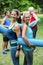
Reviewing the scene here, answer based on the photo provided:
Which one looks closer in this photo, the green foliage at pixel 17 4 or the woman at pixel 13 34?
the woman at pixel 13 34

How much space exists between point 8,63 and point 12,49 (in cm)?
219

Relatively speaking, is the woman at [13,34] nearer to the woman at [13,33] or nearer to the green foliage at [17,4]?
the woman at [13,33]

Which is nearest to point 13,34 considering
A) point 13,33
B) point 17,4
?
point 13,33

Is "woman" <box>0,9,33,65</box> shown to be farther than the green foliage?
No

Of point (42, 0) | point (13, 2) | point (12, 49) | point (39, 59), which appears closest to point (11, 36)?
point (12, 49)

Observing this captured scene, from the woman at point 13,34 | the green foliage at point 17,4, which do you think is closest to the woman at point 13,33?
the woman at point 13,34

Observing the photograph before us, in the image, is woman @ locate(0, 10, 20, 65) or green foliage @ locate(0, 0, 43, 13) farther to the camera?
green foliage @ locate(0, 0, 43, 13)

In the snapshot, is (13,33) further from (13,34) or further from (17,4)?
(17,4)

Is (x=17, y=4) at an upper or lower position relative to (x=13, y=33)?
upper

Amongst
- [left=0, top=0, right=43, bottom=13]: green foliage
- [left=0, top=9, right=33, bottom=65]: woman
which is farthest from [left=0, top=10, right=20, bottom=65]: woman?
[left=0, top=0, right=43, bottom=13]: green foliage

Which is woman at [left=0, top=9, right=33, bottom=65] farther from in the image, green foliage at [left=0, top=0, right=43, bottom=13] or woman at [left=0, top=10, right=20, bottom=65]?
green foliage at [left=0, top=0, right=43, bottom=13]

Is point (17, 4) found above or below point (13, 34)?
above

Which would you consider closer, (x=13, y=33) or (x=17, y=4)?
(x=13, y=33)

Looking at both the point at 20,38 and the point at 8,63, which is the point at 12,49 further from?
the point at 8,63
